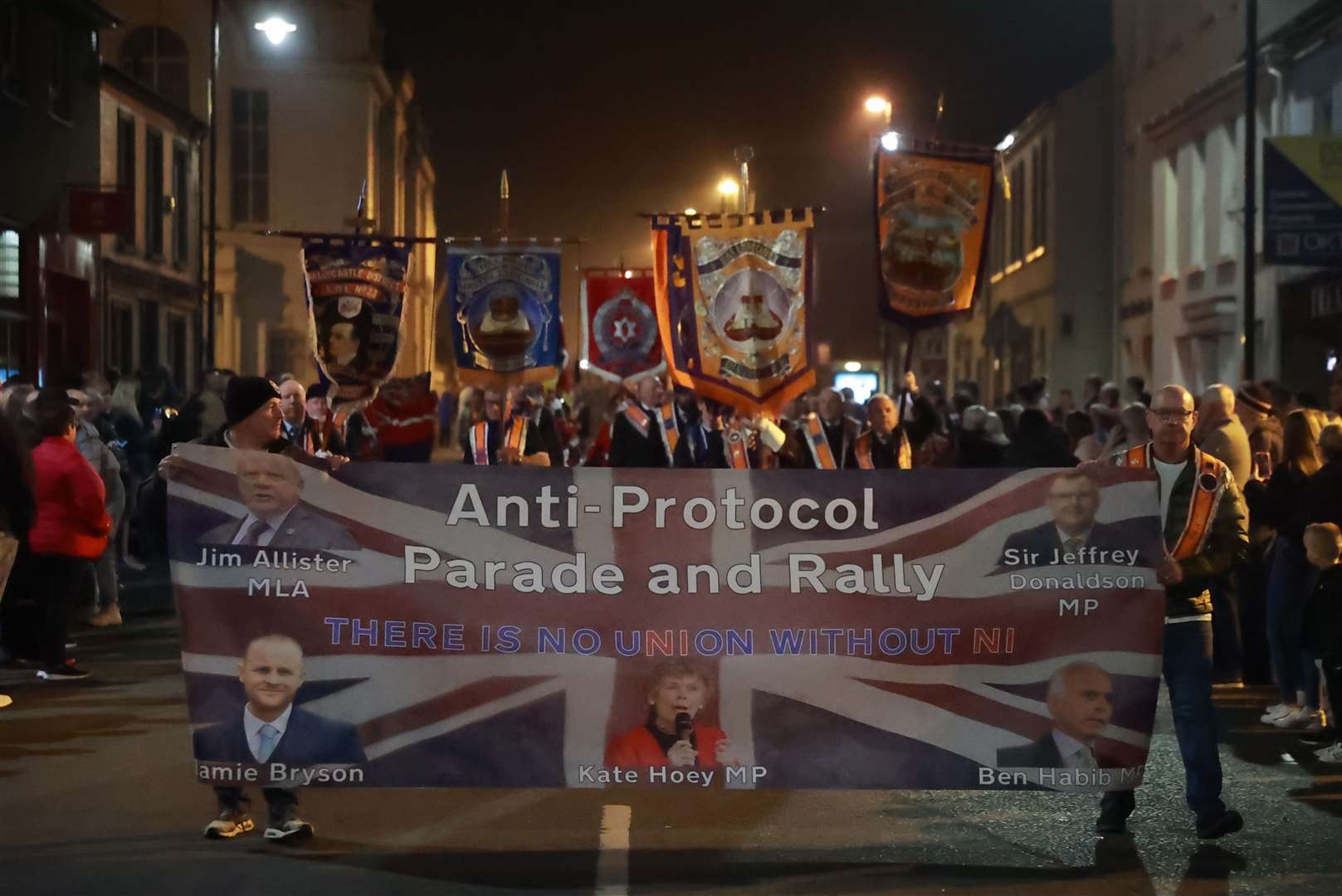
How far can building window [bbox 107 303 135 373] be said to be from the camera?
36594 mm

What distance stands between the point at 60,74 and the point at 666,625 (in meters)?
27.0

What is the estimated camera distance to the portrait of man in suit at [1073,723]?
7.62 meters

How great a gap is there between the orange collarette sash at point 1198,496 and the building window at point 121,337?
3015 centimetres

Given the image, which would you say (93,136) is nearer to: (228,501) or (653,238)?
(653,238)

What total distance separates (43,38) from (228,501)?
25.0m

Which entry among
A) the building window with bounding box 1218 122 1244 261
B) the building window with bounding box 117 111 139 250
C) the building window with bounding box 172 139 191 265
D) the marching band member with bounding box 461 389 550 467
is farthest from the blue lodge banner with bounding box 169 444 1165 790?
the building window with bounding box 172 139 191 265

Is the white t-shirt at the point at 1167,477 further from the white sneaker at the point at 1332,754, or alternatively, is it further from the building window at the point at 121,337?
the building window at the point at 121,337

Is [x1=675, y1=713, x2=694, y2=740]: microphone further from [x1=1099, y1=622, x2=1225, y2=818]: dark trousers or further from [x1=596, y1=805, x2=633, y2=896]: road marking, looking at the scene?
[x1=1099, y1=622, x2=1225, y2=818]: dark trousers

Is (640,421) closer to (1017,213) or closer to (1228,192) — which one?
(1228,192)

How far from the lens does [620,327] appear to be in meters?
21.2

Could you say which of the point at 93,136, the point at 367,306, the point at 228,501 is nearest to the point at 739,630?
the point at 228,501

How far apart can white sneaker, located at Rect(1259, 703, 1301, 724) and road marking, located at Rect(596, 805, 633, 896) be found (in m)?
4.24

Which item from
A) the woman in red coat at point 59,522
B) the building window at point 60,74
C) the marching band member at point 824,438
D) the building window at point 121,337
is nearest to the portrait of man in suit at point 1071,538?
the woman in red coat at point 59,522

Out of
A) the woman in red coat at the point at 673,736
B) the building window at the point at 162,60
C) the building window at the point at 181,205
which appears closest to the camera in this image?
the woman in red coat at the point at 673,736
